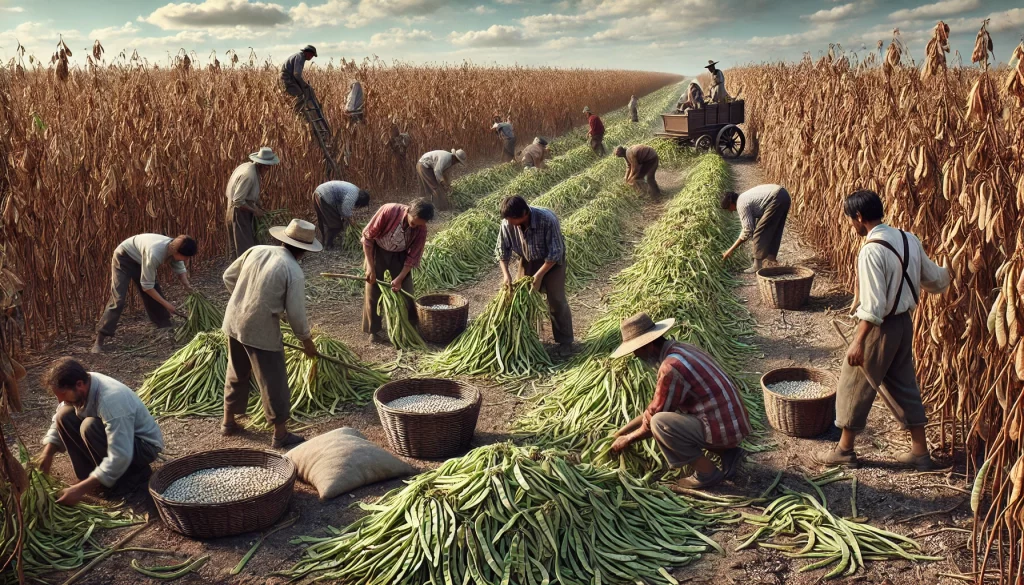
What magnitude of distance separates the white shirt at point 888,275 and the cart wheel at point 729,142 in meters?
14.4

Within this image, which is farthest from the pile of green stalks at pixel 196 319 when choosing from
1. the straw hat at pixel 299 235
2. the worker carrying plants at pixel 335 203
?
the worker carrying plants at pixel 335 203

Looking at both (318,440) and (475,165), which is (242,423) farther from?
(475,165)

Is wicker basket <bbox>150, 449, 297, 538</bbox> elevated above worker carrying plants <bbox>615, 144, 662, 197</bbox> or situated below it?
below

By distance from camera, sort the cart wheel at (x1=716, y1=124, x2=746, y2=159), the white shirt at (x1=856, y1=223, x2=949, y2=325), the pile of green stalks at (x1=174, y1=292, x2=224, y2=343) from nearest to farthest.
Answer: the white shirt at (x1=856, y1=223, x2=949, y2=325), the pile of green stalks at (x1=174, y1=292, x2=224, y2=343), the cart wheel at (x1=716, y1=124, x2=746, y2=159)

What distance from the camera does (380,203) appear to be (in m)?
14.2

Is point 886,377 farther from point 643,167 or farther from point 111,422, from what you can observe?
point 643,167

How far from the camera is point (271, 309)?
196 inches

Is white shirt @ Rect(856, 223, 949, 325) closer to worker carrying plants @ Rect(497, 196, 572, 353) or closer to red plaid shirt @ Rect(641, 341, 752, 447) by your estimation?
red plaid shirt @ Rect(641, 341, 752, 447)

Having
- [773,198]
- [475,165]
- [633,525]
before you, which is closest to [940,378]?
[633,525]

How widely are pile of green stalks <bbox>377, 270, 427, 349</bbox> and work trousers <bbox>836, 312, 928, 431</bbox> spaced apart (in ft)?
12.3

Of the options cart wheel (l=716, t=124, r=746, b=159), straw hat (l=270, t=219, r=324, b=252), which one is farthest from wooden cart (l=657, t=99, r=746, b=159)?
straw hat (l=270, t=219, r=324, b=252)

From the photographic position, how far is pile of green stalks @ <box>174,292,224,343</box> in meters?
7.28

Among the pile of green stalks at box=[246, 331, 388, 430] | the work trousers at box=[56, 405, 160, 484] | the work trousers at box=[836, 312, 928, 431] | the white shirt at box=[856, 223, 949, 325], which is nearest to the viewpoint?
the work trousers at box=[56, 405, 160, 484]

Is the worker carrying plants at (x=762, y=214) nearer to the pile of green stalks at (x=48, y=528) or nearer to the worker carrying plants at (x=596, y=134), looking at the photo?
the pile of green stalks at (x=48, y=528)
